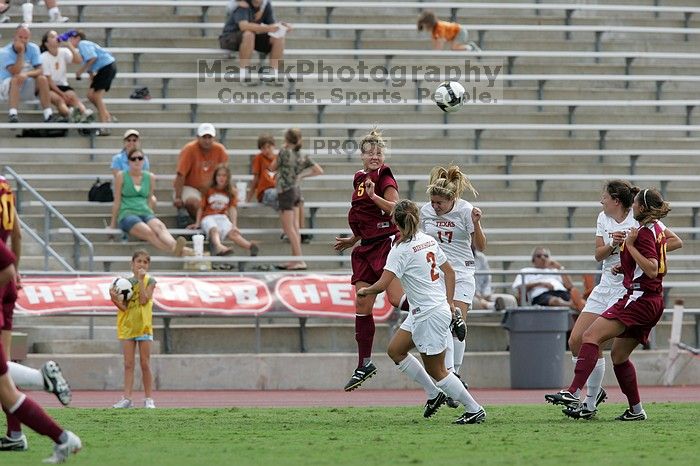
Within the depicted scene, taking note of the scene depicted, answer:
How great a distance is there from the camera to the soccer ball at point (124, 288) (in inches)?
538

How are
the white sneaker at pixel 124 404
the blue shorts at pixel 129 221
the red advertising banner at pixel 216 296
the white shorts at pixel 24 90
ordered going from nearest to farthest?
the white sneaker at pixel 124 404
the red advertising banner at pixel 216 296
the blue shorts at pixel 129 221
the white shorts at pixel 24 90

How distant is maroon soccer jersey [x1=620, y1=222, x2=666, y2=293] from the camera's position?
10.8 m

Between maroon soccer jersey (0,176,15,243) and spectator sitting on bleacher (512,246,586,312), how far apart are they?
8922 millimetres

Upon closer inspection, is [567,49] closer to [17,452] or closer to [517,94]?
[517,94]

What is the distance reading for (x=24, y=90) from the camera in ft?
66.1

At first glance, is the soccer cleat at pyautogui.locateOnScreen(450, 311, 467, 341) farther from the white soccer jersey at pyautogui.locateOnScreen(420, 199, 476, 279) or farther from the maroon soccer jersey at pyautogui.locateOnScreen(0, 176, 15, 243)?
the maroon soccer jersey at pyautogui.locateOnScreen(0, 176, 15, 243)

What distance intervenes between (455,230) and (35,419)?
5.11 m

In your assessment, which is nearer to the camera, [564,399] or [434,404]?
[564,399]

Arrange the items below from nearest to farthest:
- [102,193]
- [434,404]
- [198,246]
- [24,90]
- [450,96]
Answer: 1. [434,404]
2. [450,96]
3. [198,246]
4. [102,193]
5. [24,90]

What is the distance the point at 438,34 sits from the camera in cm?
2262

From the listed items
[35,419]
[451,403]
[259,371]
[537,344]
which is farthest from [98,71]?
Result: [35,419]

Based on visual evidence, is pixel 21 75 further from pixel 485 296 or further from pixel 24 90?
pixel 485 296

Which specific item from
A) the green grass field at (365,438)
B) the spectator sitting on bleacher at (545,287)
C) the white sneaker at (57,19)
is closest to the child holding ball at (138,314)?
the green grass field at (365,438)

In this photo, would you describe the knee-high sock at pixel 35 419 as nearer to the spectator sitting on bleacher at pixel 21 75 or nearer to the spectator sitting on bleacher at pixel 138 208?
the spectator sitting on bleacher at pixel 138 208
